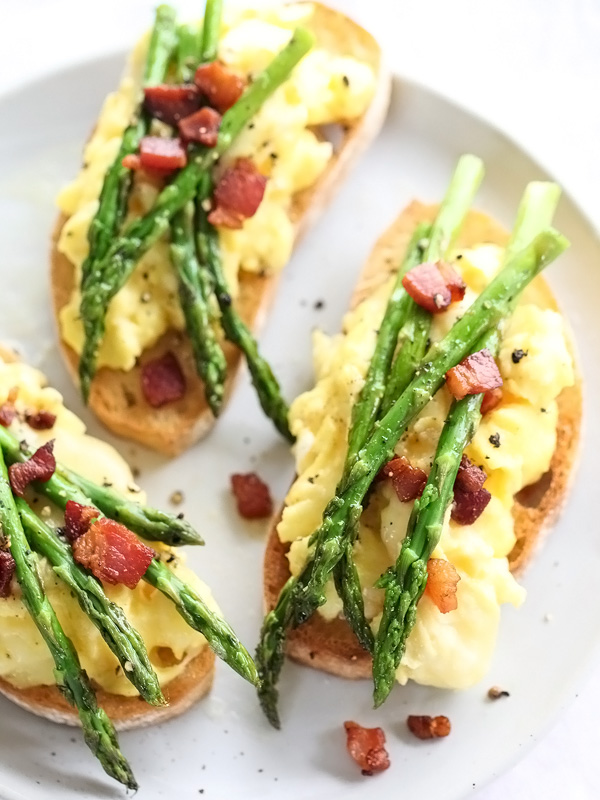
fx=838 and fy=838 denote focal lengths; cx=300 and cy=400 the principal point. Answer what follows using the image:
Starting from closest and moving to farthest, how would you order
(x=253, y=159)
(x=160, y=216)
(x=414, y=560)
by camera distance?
(x=414, y=560)
(x=160, y=216)
(x=253, y=159)

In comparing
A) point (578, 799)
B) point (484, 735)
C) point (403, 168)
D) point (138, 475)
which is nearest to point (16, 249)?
point (138, 475)

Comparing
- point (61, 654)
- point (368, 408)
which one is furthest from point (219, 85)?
point (61, 654)

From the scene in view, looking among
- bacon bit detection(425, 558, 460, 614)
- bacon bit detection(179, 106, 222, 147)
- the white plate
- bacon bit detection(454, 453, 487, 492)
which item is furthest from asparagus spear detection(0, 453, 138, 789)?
bacon bit detection(179, 106, 222, 147)

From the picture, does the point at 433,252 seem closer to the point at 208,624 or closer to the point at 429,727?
the point at 208,624

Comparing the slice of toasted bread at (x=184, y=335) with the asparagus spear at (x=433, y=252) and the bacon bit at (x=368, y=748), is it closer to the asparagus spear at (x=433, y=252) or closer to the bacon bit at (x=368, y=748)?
the asparagus spear at (x=433, y=252)

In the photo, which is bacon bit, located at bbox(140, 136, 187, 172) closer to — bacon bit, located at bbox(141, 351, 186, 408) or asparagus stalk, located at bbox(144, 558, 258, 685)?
bacon bit, located at bbox(141, 351, 186, 408)
